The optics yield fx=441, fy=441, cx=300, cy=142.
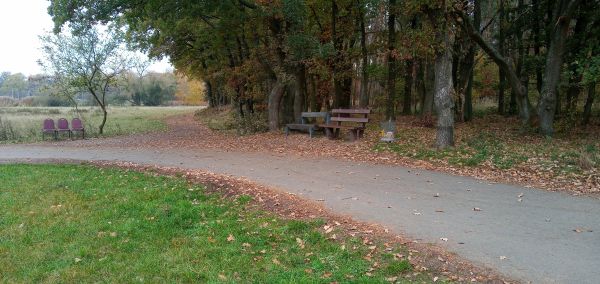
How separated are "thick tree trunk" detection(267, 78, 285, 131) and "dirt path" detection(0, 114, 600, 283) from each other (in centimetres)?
531

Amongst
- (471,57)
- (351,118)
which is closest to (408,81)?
(471,57)

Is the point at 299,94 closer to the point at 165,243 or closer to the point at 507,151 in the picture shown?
the point at 507,151

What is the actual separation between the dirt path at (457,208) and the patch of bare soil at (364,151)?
48cm

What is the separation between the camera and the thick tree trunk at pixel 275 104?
698 inches

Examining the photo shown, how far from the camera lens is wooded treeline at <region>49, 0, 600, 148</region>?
13.1 meters

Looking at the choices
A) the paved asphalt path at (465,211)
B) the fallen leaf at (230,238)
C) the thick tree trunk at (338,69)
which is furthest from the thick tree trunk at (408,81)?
the fallen leaf at (230,238)

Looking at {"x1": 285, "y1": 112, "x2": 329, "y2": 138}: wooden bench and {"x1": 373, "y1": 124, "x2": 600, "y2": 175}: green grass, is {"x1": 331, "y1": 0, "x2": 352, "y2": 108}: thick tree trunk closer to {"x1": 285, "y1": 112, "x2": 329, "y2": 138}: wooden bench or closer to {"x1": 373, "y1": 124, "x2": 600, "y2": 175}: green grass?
{"x1": 285, "y1": 112, "x2": 329, "y2": 138}: wooden bench

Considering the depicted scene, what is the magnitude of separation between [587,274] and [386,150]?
7.87m

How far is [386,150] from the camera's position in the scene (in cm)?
1218

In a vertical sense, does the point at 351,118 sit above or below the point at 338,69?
below

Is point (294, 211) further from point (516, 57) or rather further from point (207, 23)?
point (516, 57)

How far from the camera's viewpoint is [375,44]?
18984 millimetres

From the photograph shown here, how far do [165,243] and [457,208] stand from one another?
4.31m

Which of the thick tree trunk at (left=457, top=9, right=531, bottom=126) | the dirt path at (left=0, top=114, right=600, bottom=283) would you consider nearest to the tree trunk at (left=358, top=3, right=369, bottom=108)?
the thick tree trunk at (left=457, top=9, right=531, bottom=126)
